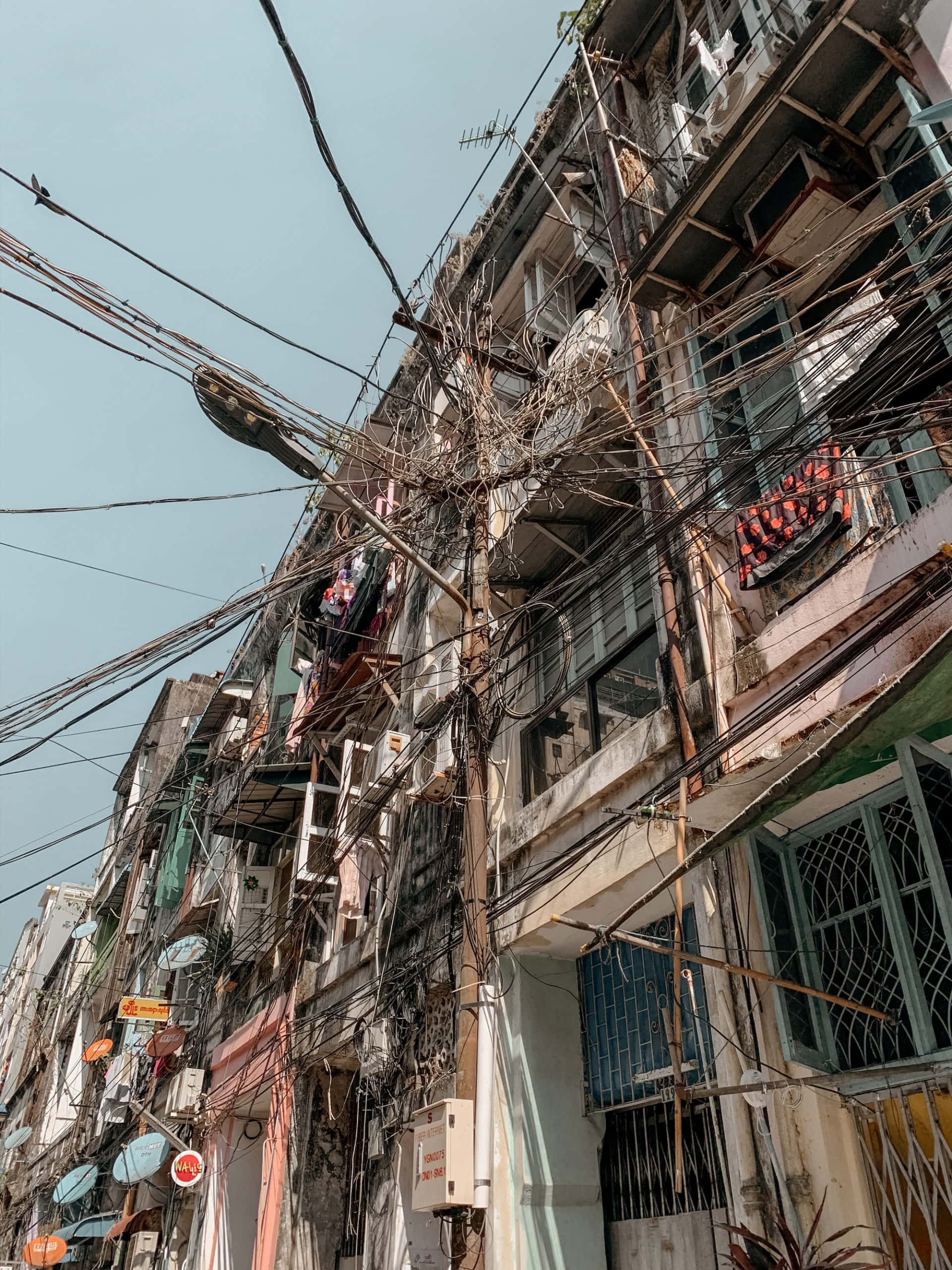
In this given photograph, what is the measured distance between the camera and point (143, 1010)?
1415 centimetres

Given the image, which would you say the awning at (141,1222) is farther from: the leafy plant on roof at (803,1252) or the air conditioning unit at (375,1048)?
the leafy plant on roof at (803,1252)

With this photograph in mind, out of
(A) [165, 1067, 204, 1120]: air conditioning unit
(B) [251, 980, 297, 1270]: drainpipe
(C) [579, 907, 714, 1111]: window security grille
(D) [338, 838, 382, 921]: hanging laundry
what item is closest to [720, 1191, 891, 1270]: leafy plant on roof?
(C) [579, 907, 714, 1111]: window security grille

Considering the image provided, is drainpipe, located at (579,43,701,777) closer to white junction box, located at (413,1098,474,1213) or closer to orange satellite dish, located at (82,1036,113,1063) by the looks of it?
white junction box, located at (413,1098,474,1213)

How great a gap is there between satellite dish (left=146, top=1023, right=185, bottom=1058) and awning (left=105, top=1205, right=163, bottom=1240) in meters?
2.26

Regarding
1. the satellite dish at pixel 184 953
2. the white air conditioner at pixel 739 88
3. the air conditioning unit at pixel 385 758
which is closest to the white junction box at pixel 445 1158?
the air conditioning unit at pixel 385 758

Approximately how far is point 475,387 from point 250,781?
7796 millimetres

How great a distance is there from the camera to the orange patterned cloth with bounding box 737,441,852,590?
504cm

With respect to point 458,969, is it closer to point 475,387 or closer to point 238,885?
point 475,387

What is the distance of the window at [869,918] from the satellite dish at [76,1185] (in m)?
15.7

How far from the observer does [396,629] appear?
11266mm

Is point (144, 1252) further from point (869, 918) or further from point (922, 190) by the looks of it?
point (922, 190)

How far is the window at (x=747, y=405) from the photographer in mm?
5543

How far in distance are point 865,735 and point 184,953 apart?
12.6m

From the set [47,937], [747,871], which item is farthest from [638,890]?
[47,937]
